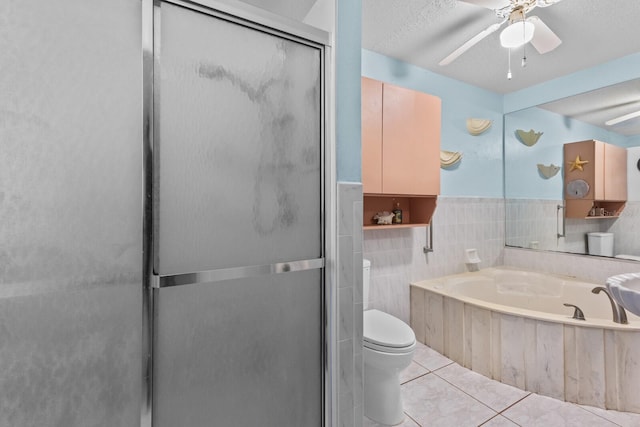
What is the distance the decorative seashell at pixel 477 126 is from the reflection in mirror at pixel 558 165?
48 centimetres

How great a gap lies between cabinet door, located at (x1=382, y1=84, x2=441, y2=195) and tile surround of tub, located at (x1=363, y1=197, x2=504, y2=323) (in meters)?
0.46

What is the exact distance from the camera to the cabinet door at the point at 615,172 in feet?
8.59

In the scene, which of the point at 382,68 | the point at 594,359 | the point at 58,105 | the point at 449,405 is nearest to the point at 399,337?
the point at 449,405

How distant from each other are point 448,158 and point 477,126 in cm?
58

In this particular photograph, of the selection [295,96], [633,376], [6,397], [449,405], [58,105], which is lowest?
[449,405]

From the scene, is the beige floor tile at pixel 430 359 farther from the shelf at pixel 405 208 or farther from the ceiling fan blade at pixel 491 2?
the ceiling fan blade at pixel 491 2

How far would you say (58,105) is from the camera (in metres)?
0.77

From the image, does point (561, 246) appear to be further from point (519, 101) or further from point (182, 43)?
point (182, 43)

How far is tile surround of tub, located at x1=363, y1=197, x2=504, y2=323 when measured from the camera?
256cm

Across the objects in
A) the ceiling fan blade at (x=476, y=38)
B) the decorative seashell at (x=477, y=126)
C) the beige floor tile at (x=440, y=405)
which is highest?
the ceiling fan blade at (x=476, y=38)

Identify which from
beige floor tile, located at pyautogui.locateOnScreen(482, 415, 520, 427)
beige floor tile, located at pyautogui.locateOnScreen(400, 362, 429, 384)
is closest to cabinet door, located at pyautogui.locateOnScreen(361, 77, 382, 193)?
beige floor tile, located at pyautogui.locateOnScreen(400, 362, 429, 384)

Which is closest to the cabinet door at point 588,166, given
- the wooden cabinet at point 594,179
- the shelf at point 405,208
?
the wooden cabinet at point 594,179

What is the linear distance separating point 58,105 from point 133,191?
10.8 inches

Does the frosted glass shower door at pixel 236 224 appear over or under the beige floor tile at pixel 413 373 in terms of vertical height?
over
